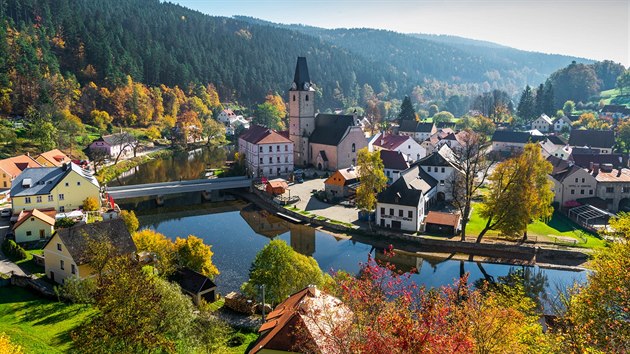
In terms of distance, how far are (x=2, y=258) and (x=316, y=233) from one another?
2121cm

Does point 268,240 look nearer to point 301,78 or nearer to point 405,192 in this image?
point 405,192

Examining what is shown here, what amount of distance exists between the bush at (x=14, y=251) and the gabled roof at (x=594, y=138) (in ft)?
222

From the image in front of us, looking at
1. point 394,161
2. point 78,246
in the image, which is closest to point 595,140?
point 394,161

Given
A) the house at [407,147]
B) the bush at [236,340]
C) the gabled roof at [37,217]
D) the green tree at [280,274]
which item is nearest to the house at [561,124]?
the house at [407,147]

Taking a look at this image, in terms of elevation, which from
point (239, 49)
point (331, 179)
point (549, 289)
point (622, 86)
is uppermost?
point (239, 49)

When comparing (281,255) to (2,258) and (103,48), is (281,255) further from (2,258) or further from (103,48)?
(103,48)

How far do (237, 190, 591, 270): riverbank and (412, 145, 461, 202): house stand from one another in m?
9.52

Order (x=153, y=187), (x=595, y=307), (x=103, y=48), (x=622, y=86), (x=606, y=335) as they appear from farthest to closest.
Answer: (x=622, y=86) → (x=103, y=48) → (x=153, y=187) → (x=595, y=307) → (x=606, y=335)

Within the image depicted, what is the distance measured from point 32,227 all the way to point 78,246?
895 cm

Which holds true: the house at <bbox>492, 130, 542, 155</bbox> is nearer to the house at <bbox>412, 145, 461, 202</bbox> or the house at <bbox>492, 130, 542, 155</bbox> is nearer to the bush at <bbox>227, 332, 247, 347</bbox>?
the house at <bbox>412, 145, 461, 202</bbox>

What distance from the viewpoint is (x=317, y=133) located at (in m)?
58.4

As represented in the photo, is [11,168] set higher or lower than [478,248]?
higher

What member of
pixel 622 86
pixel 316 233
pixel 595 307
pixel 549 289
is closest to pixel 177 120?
pixel 316 233

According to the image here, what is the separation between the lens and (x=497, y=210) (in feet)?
106
